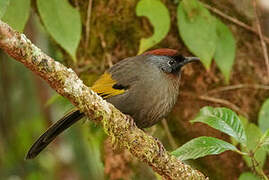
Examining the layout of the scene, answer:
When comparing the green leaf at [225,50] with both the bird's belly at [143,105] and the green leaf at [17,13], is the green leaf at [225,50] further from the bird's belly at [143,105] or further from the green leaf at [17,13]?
the green leaf at [17,13]

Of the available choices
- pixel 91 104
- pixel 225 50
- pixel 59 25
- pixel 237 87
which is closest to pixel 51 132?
pixel 59 25

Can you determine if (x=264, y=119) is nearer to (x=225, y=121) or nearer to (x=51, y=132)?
(x=225, y=121)

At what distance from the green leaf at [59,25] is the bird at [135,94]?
38 centimetres

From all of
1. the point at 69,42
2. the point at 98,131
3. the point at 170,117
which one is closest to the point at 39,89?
the point at 98,131

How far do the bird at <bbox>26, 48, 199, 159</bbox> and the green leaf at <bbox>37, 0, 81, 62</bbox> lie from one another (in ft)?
1.25

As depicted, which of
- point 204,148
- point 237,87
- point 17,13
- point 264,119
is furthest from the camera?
point 237,87

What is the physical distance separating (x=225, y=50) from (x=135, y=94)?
2.74 feet

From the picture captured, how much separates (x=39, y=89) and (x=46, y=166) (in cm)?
94

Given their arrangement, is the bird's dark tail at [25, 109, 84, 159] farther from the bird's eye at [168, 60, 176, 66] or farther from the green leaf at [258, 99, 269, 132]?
the green leaf at [258, 99, 269, 132]

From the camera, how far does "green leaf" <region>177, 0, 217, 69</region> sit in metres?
3.63

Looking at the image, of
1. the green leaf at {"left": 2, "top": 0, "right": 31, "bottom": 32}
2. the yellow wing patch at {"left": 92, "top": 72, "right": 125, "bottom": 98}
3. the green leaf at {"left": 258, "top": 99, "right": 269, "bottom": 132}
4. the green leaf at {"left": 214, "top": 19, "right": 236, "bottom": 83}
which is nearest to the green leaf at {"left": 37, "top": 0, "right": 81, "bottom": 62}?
the green leaf at {"left": 2, "top": 0, "right": 31, "bottom": 32}

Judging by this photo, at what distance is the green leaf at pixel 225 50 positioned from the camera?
378 cm

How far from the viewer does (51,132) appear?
3.38 meters

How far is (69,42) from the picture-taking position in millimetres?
3326
